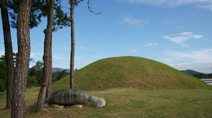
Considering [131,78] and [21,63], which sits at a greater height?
Result: [21,63]

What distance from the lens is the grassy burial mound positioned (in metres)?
23.2

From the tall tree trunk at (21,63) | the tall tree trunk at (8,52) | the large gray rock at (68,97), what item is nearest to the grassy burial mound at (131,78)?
the large gray rock at (68,97)

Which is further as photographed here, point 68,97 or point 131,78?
point 131,78

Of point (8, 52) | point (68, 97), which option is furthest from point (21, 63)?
point (8, 52)

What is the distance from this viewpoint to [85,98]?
9852 mm

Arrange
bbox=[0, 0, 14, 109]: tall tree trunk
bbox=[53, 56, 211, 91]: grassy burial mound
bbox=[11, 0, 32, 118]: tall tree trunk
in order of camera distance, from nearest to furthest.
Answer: bbox=[11, 0, 32, 118]: tall tree trunk
bbox=[0, 0, 14, 109]: tall tree trunk
bbox=[53, 56, 211, 91]: grassy burial mound

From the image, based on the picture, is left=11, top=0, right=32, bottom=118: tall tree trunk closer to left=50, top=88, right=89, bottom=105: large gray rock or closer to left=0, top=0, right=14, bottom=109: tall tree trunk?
left=50, top=88, right=89, bottom=105: large gray rock

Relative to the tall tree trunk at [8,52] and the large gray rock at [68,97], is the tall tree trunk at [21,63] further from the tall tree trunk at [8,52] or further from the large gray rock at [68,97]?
the tall tree trunk at [8,52]

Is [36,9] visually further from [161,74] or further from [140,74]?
[161,74]

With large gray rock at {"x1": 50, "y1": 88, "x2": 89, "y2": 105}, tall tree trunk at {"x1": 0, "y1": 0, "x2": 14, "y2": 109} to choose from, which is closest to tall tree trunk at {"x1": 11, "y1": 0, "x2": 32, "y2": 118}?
large gray rock at {"x1": 50, "y1": 88, "x2": 89, "y2": 105}

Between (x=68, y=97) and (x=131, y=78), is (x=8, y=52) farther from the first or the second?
(x=131, y=78)

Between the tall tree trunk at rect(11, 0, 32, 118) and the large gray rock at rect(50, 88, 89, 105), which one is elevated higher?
the tall tree trunk at rect(11, 0, 32, 118)

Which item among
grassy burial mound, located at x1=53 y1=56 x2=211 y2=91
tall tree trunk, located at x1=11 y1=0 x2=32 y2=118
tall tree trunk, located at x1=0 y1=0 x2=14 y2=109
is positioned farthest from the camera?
grassy burial mound, located at x1=53 y1=56 x2=211 y2=91

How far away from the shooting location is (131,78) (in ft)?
81.4
